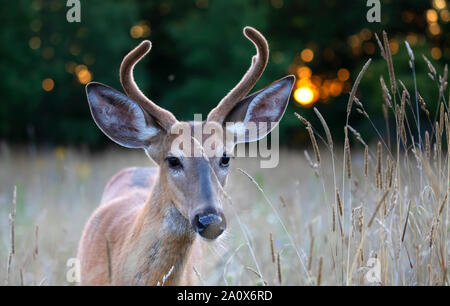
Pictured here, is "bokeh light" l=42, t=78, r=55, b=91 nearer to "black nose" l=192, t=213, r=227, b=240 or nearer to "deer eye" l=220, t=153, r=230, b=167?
"deer eye" l=220, t=153, r=230, b=167

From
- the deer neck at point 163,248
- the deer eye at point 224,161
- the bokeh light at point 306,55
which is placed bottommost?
the deer neck at point 163,248

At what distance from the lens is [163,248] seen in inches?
113

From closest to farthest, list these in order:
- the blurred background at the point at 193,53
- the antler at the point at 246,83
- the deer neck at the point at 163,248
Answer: the deer neck at the point at 163,248
the antler at the point at 246,83
the blurred background at the point at 193,53

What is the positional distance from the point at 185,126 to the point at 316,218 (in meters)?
1.08

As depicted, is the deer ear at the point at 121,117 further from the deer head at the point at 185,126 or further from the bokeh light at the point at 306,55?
the bokeh light at the point at 306,55

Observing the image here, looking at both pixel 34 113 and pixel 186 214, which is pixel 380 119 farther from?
pixel 186 214

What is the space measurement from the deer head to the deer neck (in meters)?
0.08

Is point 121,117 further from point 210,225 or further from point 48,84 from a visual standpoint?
point 48,84

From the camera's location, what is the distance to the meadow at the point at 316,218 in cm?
215

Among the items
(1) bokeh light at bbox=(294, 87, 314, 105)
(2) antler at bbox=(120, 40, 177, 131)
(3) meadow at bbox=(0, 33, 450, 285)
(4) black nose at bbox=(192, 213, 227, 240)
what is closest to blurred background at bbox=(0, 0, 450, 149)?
(1) bokeh light at bbox=(294, 87, 314, 105)

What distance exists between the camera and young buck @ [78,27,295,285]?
108 inches

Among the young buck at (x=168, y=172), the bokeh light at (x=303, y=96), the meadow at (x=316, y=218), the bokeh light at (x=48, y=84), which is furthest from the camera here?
the bokeh light at (x=48, y=84)

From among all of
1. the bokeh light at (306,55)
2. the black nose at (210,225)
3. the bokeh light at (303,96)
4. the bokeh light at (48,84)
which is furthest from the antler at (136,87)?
the bokeh light at (306,55)

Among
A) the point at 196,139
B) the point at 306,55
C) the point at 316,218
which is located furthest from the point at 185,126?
the point at 306,55
